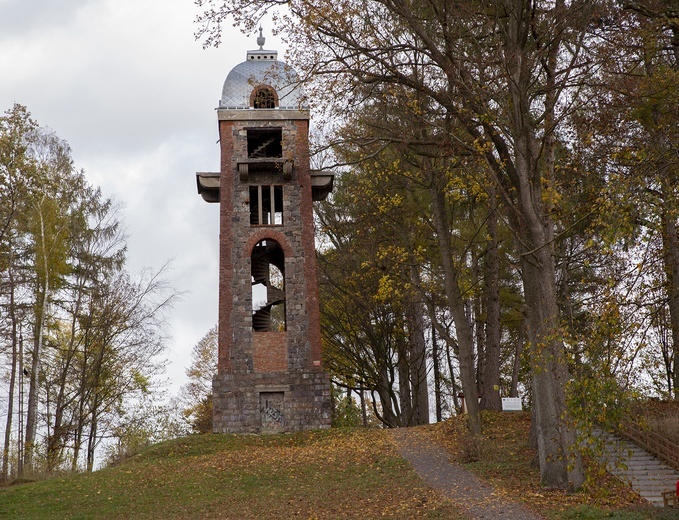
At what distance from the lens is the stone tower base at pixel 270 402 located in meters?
24.8

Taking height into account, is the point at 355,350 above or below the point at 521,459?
above

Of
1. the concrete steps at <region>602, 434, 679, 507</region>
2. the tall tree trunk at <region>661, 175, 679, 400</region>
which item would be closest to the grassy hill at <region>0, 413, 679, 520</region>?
the concrete steps at <region>602, 434, 679, 507</region>

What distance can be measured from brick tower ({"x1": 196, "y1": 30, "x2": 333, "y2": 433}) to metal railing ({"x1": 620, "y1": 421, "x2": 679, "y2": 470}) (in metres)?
9.38

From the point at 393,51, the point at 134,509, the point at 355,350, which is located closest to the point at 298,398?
the point at 355,350

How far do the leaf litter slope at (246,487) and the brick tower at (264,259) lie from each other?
2566 millimetres

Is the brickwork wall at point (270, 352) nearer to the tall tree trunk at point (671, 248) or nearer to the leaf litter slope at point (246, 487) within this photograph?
the leaf litter slope at point (246, 487)

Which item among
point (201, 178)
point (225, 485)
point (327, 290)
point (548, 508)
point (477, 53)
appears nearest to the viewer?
point (548, 508)

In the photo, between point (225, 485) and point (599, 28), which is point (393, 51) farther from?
point (225, 485)

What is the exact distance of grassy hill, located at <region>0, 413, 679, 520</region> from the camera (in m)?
13.8

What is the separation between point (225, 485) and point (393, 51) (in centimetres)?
911

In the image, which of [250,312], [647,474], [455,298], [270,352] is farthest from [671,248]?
[250,312]

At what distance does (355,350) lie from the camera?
30.1 m

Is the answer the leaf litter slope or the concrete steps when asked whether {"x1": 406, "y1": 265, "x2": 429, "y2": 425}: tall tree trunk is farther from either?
the concrete steps

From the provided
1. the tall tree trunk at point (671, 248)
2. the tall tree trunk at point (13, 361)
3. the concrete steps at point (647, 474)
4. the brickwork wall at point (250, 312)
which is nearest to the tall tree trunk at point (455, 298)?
the concrete steps at point (647, 474)
